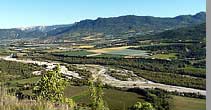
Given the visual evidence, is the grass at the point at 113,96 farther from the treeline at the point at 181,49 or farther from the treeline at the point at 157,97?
the treeline at the point at 181,49

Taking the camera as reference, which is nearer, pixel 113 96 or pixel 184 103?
pixel 184 103

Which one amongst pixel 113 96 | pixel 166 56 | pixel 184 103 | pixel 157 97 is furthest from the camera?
pixel 166 56

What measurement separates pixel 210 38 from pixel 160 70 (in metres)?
61.7

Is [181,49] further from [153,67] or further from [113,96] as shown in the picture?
[113,96]

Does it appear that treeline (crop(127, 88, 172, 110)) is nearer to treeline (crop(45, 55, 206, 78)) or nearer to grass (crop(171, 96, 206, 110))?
grass (crop(171, 96, 206, 110))

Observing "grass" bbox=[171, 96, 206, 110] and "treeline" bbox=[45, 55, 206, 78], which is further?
"treeline" bbox=[45, 55, 206, 78]

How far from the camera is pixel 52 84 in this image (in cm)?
1859

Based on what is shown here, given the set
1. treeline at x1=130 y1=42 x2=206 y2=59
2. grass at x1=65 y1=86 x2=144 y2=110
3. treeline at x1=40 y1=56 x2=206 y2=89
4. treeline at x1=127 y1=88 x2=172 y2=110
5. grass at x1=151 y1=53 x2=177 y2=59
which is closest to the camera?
treeline at x1=127 y1=88 x2=172 y2=110

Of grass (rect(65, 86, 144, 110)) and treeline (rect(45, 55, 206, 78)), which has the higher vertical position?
grass (rect(65, 86, 144, 110))


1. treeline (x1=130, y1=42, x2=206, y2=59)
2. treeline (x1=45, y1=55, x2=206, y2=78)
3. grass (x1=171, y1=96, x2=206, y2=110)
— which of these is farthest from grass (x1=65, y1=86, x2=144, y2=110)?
treeline (x1=130, y1=42, x2=206, y2=59)

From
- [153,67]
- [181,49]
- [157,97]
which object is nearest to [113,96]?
[157,97]

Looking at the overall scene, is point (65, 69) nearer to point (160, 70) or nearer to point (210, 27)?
point (160, 70)

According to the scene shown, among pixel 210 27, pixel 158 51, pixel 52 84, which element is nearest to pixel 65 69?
pixel 158 51

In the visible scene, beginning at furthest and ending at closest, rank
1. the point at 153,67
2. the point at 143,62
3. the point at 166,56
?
1. the point at 166,56
2. the point at 143,62
3. the point at 153,67
